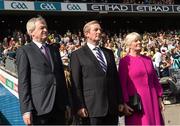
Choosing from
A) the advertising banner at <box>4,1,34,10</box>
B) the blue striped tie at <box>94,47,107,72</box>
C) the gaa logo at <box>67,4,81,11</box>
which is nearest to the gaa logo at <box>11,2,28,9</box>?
the advertising banner at <box>4,1,34,10</box>

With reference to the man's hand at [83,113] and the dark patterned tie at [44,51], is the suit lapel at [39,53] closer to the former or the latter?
the dark patterned tie at [44,51]

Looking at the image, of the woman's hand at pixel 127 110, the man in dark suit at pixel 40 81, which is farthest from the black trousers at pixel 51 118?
the woman's hand at pixel 127 110

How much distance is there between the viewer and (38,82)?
460cm

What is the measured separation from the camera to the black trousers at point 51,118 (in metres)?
4.60

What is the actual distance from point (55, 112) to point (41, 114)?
14cm

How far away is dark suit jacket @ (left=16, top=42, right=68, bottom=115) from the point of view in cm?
457

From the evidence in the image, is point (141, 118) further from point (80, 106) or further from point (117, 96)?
point (80, 106)

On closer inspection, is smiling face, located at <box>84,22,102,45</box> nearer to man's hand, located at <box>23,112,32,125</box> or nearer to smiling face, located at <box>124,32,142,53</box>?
smiling face, located at <box>124,32,142,53</box>

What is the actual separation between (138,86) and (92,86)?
0.57 metres

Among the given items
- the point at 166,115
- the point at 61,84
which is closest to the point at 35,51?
the point at 61,84

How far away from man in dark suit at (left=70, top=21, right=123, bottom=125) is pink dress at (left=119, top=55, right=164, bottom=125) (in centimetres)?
22

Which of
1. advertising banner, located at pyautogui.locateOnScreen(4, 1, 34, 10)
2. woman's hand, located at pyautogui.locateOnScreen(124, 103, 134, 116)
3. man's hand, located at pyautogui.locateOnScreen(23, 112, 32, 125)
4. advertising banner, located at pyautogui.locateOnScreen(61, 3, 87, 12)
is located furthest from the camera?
advertising banner, located at pyautogui.locateOnScreen(61, 3, 87, 12)

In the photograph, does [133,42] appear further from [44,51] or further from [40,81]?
[40,81]

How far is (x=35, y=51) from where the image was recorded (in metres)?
4.70
